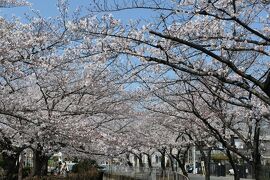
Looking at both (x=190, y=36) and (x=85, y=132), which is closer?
(x=190, y=36)

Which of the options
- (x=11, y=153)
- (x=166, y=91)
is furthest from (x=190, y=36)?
(x=11, y=153)

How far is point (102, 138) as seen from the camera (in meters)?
14.4

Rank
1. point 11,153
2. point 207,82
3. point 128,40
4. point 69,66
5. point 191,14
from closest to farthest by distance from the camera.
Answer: point 191,14, point 128,40, point 207,82, point 69,66, point 11,153

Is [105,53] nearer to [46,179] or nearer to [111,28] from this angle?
[111,28]

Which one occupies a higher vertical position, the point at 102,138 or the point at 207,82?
the point at 207,82

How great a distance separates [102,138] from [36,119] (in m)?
4.55

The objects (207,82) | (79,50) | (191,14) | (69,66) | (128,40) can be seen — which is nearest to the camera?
(191,14)

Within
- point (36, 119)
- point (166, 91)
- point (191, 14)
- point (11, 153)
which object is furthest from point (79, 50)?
point (11, 153)

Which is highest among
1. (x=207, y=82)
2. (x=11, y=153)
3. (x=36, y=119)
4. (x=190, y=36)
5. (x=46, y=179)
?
(x=190, y=36)

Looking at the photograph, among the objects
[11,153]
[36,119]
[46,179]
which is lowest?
Result: [46,179]

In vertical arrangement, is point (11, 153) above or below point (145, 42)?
below

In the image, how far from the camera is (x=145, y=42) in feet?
23.8

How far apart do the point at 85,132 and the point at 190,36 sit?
5110 mm

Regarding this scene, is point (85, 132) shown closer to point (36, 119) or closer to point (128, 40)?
point (36, 119)
